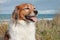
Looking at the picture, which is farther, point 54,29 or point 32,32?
point 54,29

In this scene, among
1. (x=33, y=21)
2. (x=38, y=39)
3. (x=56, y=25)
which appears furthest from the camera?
(x=56, y=25)

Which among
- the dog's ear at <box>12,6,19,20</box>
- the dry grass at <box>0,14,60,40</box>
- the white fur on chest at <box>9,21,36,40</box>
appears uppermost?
the dog's ear at <box>12,6,19,20</box>

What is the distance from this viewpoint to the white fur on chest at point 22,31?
8219 mm

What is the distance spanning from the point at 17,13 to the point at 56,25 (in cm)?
383

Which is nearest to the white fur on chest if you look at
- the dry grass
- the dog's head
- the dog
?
the dog

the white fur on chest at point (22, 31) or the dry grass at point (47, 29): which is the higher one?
the white fur on chest at point (22, 31)

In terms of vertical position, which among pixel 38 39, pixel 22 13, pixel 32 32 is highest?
pixel 22 13

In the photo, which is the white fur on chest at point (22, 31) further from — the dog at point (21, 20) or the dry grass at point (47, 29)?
the dry grass at point (47, 29)

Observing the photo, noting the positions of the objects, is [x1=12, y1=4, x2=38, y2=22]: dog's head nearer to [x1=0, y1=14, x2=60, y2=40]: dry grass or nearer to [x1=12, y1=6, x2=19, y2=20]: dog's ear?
[x1=12, y1=6, x2=19, y2=20]: dog's ear

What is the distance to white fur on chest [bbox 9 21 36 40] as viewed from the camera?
822cm

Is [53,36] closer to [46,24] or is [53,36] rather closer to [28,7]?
[46,24]

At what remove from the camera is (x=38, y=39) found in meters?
10.9

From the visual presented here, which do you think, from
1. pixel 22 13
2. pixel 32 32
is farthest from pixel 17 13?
pixel 32 32

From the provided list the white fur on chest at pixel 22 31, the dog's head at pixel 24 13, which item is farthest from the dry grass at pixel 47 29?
the dog's head at pixel 24 13
